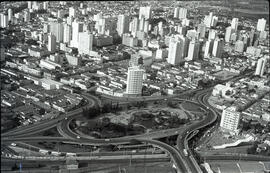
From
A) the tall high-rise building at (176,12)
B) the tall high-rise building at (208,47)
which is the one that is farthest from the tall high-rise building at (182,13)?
the tall high-rise building at (208,47)

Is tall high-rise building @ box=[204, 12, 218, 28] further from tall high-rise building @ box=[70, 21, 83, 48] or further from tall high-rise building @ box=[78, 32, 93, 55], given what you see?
tall high-rise building @ box=[78, 32, 93, 55]

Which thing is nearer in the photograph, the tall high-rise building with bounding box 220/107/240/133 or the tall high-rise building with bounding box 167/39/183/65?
the tall high-rise building with bounding box 220/107/240/133

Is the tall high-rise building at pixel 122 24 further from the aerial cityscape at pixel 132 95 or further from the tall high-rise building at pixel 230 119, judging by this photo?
the tall high-rise building at pixel 230 119

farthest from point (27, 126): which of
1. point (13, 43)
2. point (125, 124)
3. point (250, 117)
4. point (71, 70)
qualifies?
point (13, 43)

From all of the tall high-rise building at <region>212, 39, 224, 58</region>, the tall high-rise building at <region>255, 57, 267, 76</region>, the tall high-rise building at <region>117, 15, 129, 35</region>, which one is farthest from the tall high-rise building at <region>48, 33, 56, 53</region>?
the tall high-rise building at <region>255, 57, 267, 76</region>

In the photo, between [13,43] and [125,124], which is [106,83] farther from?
[13,43]

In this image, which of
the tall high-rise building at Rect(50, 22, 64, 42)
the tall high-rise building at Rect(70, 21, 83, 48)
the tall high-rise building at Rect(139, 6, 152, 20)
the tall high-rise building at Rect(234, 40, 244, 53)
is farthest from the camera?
the tall high-rise building at Rect(139, 6, 152, 20)

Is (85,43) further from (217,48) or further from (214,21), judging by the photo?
(214,21)
